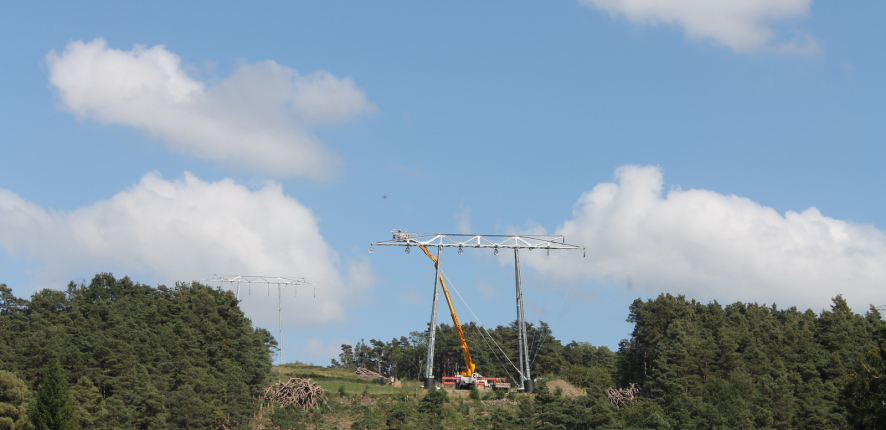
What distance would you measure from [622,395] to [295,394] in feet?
105

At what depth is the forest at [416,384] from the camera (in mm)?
64250

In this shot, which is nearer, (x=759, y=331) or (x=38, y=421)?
(x=38, y=421)

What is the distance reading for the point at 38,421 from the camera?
185ft

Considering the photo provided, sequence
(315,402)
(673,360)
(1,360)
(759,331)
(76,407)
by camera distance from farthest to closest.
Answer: (759,331) < (673,360) < (315,402) < (1,360) < (76,407)

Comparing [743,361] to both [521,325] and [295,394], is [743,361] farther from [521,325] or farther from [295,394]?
[295,394]

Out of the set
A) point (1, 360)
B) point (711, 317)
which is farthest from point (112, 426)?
point (711, 317)

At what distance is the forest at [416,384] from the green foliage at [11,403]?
0.32 ft

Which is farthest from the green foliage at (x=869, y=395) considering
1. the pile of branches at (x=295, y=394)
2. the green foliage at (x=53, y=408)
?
the green foliage at (x=53, y=408)

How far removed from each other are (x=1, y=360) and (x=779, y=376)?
67.7m

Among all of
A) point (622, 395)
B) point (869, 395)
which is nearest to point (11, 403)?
point (622, 395)

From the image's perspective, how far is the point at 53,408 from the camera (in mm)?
57188

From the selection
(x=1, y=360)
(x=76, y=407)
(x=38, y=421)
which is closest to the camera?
(x=38, y=421)

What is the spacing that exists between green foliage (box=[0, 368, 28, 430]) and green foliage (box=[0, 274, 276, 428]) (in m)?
3.95

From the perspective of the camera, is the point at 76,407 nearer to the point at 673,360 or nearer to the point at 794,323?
the point at 673,360
